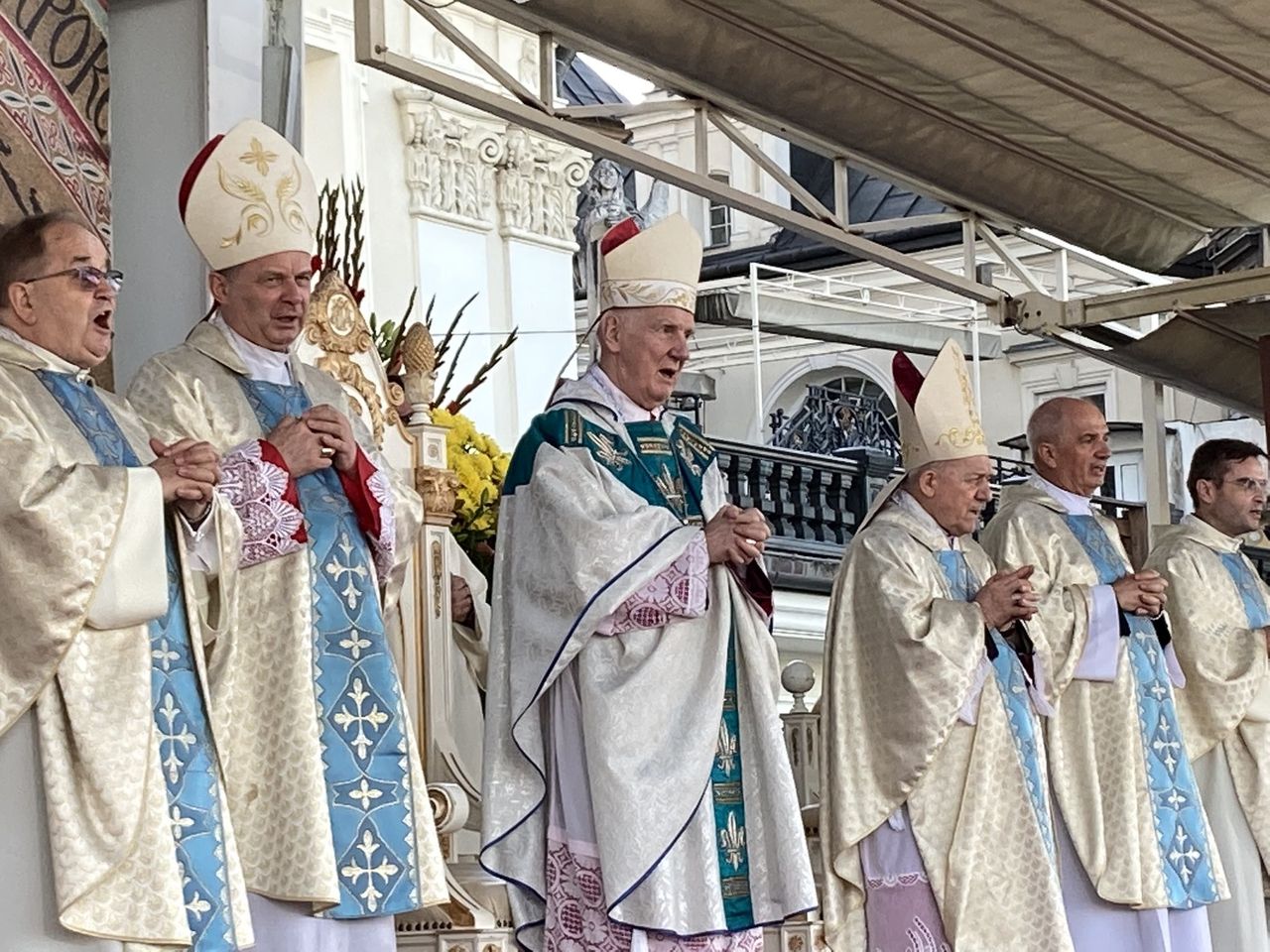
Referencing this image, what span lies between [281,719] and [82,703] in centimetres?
58

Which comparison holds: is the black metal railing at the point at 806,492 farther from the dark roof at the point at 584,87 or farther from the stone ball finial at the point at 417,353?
the dark roof at the point at 584,87

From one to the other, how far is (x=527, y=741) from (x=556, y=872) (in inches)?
11.0

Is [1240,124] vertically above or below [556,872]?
above

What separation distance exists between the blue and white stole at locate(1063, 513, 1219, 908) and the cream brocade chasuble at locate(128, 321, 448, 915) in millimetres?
2622

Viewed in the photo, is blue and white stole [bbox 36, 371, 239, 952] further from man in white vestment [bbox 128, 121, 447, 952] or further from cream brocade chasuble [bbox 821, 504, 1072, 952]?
cream brocade chasuble [bbox 821, 504, 1072, 952]

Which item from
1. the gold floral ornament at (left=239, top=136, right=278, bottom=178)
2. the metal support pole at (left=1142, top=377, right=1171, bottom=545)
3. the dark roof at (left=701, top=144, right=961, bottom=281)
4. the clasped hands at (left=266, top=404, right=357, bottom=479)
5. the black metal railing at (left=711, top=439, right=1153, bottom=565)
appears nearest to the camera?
the clasped hands at (left=266, top=404, right=357, bottom=479)

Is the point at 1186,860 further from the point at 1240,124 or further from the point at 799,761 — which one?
the point at 1240,124

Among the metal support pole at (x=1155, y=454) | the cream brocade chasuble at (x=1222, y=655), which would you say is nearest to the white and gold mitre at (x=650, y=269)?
the cream brocade chasuble at (x=1222, y=655)

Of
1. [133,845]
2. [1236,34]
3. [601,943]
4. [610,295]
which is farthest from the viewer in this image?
[1236,34]

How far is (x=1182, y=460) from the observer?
Answer: 2127 centimetres

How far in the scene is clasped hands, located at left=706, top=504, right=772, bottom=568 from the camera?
4918 mm

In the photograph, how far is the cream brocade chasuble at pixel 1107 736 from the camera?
635cm

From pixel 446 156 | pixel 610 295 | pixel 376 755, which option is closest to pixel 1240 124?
pixel 610 295

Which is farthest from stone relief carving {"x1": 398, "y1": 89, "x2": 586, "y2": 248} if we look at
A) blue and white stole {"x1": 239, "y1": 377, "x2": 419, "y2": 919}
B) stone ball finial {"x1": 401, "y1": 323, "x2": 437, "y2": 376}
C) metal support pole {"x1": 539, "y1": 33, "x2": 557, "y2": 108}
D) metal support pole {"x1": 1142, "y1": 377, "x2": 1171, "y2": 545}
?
blue and white stole {"x1": 239, "y1": 377, "x2": 419, "y2": 919}
